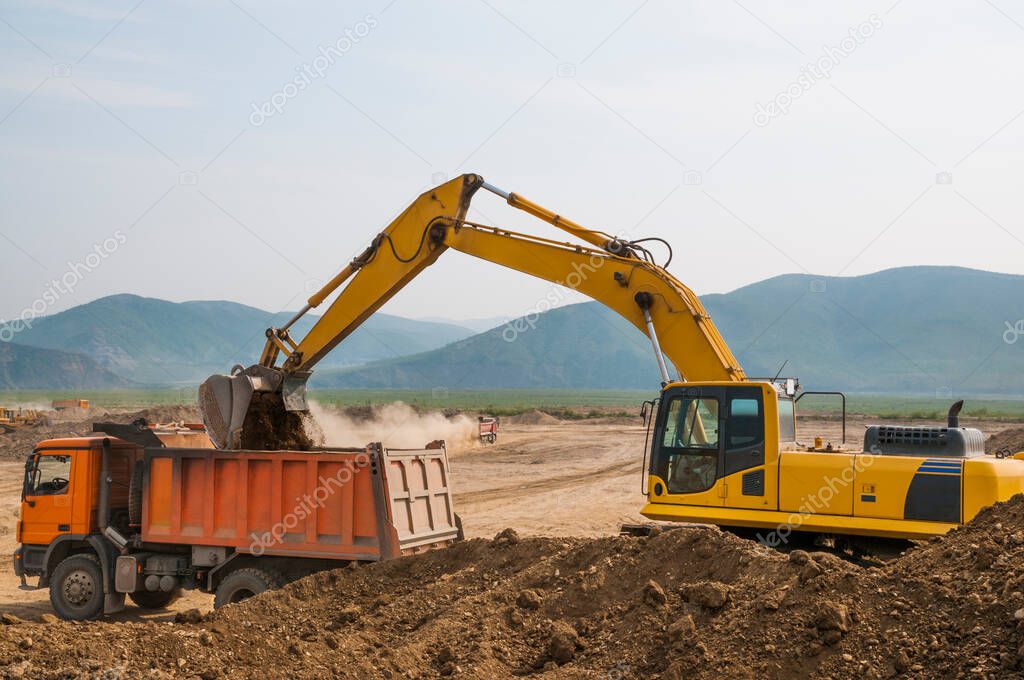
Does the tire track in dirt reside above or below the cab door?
below

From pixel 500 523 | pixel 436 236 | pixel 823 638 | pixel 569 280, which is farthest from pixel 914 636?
pixel 500 523

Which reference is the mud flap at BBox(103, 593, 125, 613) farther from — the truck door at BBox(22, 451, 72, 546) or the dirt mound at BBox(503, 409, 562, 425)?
the dirt mound at BBox(503, 409, 562, 425)

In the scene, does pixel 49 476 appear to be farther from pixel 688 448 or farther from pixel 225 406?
pixel 688 448

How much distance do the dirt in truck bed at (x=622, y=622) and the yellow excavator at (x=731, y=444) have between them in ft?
4.38

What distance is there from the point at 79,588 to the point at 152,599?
988mm

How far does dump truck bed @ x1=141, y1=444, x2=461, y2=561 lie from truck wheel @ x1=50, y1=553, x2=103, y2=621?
3.04 feet

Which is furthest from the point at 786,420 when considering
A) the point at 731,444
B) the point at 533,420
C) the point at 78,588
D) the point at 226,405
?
the point at 533,420

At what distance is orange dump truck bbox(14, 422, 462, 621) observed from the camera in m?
11.0

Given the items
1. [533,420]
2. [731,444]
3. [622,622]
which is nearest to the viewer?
[622,622]

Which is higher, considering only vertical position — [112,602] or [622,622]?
[622,622]

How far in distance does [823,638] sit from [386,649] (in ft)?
12.2

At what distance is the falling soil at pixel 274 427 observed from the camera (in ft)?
42.2

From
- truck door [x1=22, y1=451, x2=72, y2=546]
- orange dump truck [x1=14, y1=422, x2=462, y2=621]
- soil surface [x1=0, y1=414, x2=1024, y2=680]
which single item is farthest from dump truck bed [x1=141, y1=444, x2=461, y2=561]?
truck door [x1=22, y1=451, x2=72, y2=546]

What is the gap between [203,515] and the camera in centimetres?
1168
